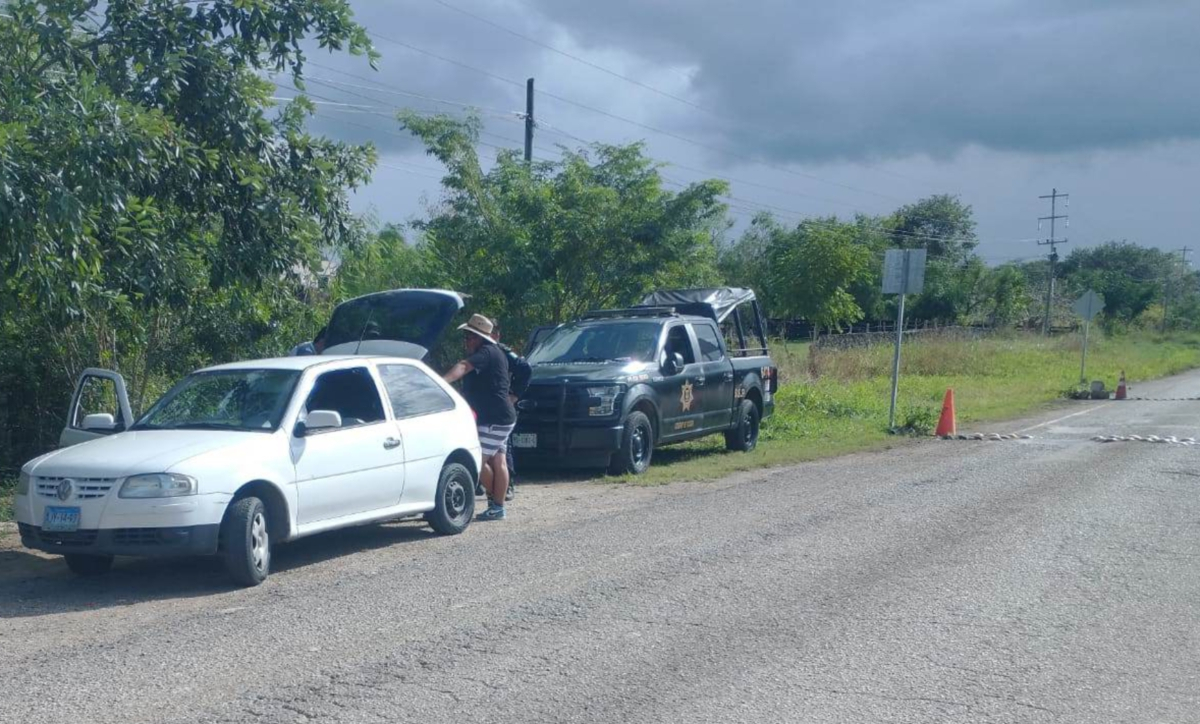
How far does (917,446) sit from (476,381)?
9396 millimetres

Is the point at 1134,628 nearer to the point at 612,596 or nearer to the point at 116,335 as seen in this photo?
the point at 612,596

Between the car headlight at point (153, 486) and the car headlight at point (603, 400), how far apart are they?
22.1 ft

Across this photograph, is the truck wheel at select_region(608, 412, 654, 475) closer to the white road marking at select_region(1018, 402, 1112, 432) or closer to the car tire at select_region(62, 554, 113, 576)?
the car tire at select_region(62, 554, 113, 576)

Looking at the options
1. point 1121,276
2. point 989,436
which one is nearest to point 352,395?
point 989,436

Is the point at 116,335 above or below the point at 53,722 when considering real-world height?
above

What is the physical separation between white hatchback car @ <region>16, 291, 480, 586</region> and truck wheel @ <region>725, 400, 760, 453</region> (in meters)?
7.14

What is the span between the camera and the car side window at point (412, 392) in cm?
1019

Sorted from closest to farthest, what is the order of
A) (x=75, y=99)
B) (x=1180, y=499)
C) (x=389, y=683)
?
(x=389, y=683)
(x=75, y=99)
(x=1180, y=499)

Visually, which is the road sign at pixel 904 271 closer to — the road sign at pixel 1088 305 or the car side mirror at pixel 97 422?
the car side mirror at pixel 97 422

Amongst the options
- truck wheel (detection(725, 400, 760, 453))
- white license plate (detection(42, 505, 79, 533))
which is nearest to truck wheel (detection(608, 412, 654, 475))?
truck wheel (detection(725, 400, 760, 453))

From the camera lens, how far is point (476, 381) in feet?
38.0

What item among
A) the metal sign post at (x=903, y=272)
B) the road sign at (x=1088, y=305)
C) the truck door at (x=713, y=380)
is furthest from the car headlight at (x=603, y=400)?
the road sign at (x=1088, y=305)

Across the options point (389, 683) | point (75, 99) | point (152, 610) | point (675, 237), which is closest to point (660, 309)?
point (675, 237)

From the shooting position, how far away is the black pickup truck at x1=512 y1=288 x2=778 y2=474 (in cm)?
1427
